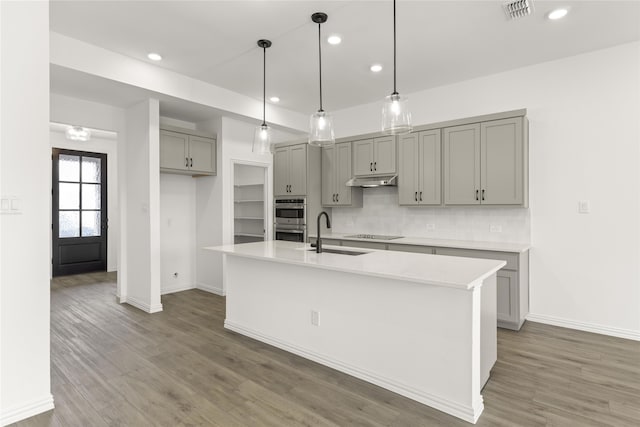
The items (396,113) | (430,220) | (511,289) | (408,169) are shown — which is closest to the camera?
(396,113)

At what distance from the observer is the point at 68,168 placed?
6719mm

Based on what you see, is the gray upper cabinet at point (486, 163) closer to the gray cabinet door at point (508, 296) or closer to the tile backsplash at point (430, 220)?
the tile backsplash at point (430, 220)

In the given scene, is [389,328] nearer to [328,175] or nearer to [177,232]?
[328,175]

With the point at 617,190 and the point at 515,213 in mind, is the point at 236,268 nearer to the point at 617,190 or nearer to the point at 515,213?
the point at 515,213

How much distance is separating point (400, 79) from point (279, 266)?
112 inches

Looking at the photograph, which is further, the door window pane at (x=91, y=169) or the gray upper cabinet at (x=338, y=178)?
the door window pane at (x=91, y=169)

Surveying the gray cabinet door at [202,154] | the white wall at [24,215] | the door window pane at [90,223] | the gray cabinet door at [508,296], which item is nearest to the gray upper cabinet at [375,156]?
the gray cabinet door at [508,296]

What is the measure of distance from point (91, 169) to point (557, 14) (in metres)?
7.82

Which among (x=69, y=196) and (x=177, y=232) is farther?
(x=69, y=196)

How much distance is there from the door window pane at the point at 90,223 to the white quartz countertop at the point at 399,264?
16.9 ft

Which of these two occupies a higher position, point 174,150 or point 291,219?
point 174,150

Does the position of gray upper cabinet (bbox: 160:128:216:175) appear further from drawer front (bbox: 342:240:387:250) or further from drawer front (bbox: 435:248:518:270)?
drawer front (bbox: 435:248:518:270)

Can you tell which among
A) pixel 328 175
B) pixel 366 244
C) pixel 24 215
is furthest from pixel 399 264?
pixel 328 175

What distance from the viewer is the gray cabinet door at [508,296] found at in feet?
11.7
